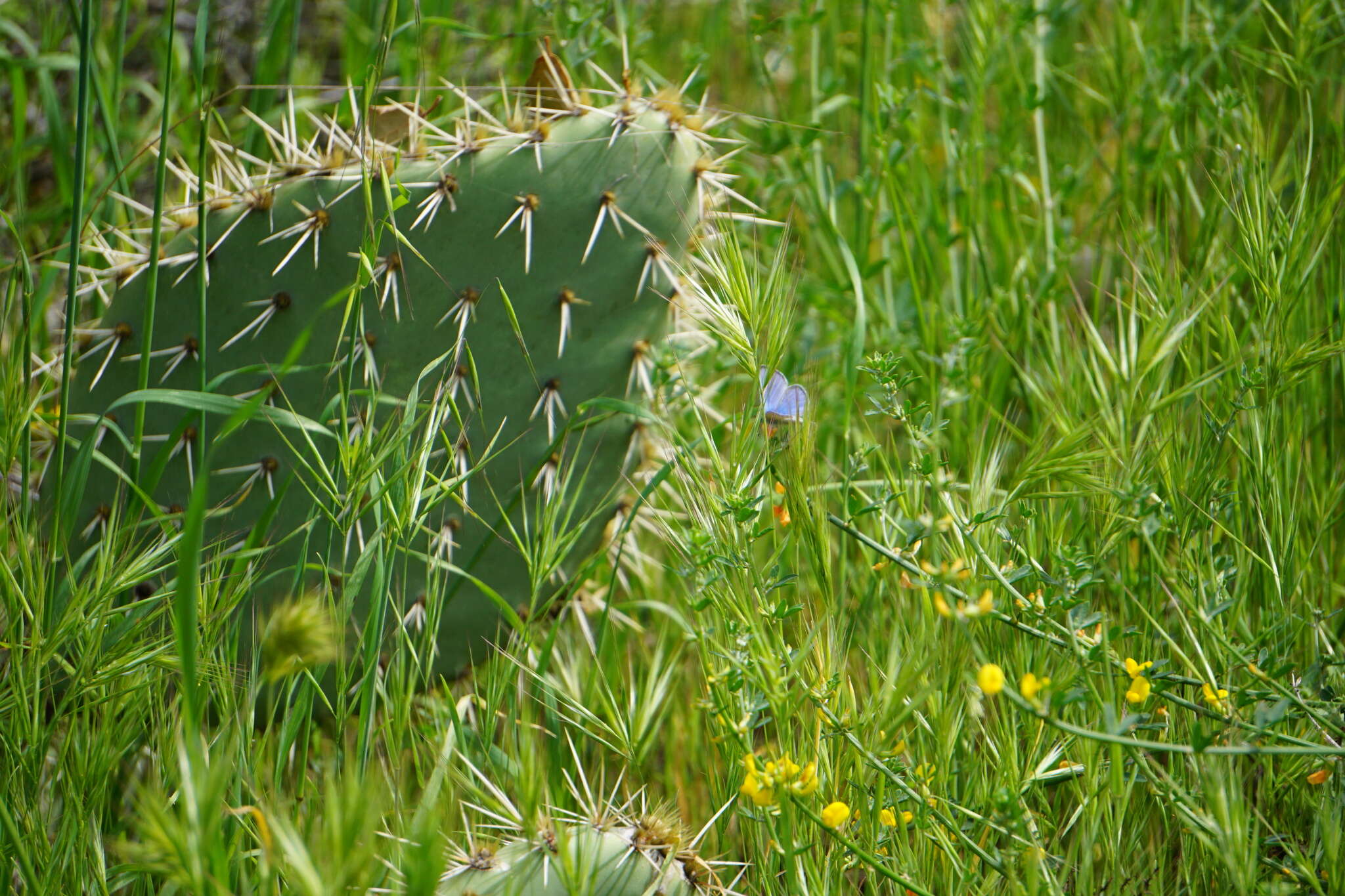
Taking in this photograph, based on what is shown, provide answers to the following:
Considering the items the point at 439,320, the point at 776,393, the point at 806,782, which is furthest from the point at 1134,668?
the point at 439,320

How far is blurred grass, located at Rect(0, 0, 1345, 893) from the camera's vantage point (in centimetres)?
76

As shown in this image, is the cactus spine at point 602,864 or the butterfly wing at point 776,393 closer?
the cactus spine at point 602,864

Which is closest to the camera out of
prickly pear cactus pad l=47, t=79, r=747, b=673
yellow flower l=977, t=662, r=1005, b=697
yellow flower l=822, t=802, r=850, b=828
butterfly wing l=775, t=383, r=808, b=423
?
yellow flower l=977, t=662, r=1005, b=697

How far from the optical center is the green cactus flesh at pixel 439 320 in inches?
43.8

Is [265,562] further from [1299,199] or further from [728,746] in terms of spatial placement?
[1299,199]

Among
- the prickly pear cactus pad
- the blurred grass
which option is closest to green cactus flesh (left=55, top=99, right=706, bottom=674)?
the prickly pear cactus pad

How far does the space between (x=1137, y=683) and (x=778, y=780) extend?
32cm

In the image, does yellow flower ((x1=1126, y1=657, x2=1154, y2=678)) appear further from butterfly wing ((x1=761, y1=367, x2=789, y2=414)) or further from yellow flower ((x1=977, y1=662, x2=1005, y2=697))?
butterfly wing ((x1=761, y1=367, x2=789, y2=414))

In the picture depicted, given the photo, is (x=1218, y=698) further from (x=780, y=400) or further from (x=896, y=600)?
(x=780, y=400)

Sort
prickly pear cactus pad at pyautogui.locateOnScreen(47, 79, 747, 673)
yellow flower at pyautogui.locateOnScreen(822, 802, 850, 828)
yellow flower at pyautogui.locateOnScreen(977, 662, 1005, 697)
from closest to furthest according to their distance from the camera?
yellow flower at pyautogui.locateOnScreen(977, 662, 1005, 697)
yellow flower at pyautogui.locateOnScreen(822, 802, 850, 828)
prickly pear cactus pad at pyautogui.locateOnScreen(47, 79, 747, 673)

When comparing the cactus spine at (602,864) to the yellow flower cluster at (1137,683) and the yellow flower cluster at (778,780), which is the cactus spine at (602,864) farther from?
the yellow flower cluster at (1137,683)

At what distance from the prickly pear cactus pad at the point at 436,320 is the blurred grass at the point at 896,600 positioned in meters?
0.10

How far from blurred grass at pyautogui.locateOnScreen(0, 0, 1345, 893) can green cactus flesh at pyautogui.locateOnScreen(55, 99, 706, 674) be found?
0.34ft

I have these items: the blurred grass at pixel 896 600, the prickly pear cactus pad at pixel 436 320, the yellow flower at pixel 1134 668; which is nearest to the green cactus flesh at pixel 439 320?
the prickly pear cactus pad at pixel 436 320
